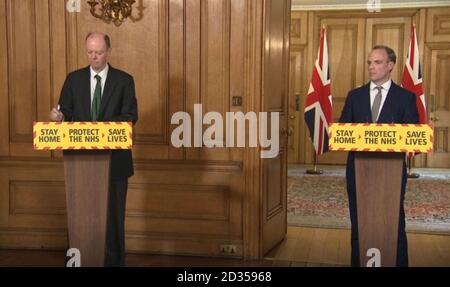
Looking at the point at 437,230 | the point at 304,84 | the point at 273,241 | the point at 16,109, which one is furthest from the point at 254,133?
the point at 304,84

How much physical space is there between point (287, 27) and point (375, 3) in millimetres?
4963

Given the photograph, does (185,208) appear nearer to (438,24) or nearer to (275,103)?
(275,103)

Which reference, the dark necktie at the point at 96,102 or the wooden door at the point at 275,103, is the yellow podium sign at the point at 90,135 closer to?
the dark necktie at the point at 96,102

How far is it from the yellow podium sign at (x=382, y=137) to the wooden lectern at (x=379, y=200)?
0.12 meters

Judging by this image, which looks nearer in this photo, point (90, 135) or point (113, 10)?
point (90, 135)

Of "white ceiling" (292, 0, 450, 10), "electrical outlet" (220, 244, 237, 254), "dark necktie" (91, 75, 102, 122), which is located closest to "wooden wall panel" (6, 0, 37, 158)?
"dark necktie" (91, 75, 102, 122)

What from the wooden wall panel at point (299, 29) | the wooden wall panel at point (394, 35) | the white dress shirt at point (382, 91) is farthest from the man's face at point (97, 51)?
the wooden wall panel at point (394, 35)

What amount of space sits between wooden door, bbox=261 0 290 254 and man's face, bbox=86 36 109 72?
132 cm

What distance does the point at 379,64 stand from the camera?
276 cm

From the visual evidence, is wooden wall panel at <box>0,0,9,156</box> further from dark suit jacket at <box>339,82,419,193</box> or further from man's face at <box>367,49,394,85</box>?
man's face at <box>367,49,394,85</box>

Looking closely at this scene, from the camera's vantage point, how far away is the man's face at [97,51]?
9.21 feet

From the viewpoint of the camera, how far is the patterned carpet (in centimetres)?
518

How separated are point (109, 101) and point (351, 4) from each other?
22.9 ft

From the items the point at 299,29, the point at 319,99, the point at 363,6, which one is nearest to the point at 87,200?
the point at 319,99
